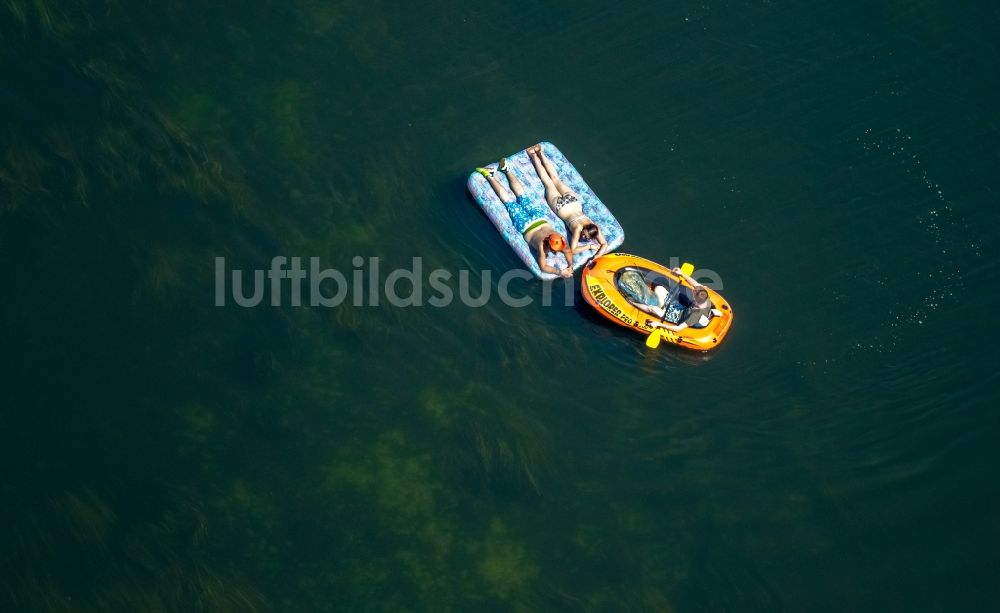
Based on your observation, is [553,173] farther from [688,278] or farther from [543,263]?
[688,278]

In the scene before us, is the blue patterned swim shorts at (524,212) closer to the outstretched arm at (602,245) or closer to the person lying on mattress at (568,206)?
the person lying on mattress at (568,206)

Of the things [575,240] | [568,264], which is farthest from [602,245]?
[568,264]

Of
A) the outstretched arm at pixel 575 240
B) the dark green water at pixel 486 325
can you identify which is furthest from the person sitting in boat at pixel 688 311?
the outstretched arm at pixel 575 240

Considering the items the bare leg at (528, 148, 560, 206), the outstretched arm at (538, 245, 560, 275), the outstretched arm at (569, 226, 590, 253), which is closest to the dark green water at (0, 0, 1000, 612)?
the bare leg at (528, 148, 560, 206)

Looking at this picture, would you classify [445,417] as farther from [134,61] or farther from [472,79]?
[134,61]

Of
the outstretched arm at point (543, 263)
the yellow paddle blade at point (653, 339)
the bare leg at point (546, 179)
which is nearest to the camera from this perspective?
the yellow paddle blade at point (653, 339)
